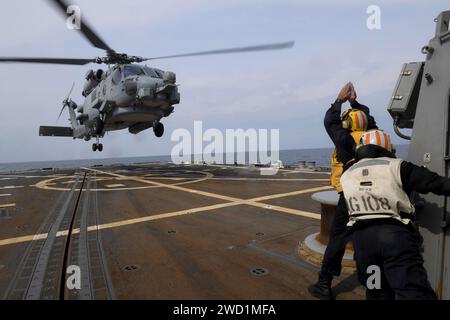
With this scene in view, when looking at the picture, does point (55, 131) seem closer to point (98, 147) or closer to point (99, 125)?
point (98, 147)

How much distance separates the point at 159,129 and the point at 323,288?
669 inches

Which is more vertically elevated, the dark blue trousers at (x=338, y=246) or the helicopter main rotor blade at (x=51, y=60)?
the helicopter main rotor blade at (x=51, y=60)

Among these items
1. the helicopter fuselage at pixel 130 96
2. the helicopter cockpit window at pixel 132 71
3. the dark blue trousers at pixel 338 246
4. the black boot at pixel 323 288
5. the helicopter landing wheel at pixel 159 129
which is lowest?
the black boot at pixel 323 288

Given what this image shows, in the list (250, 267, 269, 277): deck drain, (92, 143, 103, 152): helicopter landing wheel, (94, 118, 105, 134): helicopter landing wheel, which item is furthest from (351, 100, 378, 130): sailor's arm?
(92, 143, 103, 152): helicopter landing wheel

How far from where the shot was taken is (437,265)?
2.47m

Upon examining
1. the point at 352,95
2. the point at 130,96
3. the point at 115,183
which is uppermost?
the point at 130,96

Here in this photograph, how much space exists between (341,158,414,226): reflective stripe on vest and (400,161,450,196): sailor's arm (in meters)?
0.04

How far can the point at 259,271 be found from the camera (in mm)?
3590

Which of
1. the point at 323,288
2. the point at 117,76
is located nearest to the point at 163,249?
the point at 323,288

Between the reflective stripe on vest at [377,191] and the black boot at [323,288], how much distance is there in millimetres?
789

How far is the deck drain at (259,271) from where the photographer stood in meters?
3.51

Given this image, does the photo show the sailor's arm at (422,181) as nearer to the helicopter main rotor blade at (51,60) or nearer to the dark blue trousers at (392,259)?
the dark blue trousers at (392,259)

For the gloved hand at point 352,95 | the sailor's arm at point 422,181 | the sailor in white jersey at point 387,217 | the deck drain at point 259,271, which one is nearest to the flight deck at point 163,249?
the deck drain at point 259,271
